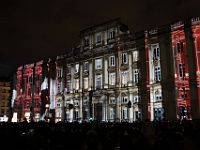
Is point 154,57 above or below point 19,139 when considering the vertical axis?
above

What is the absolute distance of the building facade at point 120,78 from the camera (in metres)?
44.9

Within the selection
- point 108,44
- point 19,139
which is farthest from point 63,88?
point 19,139

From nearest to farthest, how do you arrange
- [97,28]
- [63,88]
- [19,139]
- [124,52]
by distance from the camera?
[19,139]
[124,52]
[97,28]
[63,88]

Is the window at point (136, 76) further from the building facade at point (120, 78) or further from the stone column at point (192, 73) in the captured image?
the stone column at point (192, 73)

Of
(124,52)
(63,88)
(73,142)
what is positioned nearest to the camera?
(73,142)

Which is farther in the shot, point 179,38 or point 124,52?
point 124,52

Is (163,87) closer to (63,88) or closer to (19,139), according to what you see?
(63,88)

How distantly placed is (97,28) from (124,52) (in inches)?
340

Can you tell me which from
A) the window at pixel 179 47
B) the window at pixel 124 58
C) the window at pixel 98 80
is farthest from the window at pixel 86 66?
the window at pixel 179 47

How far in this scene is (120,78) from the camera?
53469 millimetres

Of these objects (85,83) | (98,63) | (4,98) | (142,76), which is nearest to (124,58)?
(142,76)

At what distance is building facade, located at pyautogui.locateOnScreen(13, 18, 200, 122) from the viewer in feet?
147

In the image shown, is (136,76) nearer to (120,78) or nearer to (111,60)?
(120,78)

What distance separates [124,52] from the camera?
175 ft
